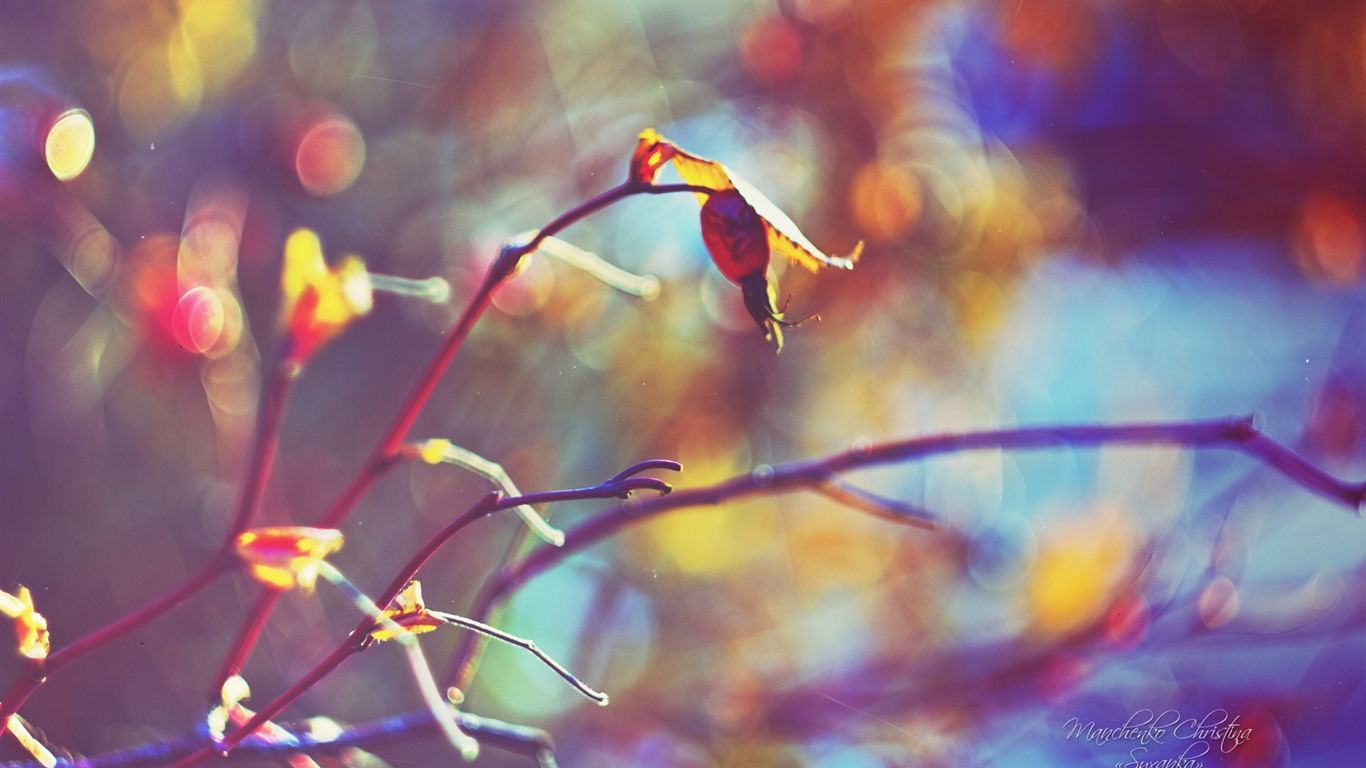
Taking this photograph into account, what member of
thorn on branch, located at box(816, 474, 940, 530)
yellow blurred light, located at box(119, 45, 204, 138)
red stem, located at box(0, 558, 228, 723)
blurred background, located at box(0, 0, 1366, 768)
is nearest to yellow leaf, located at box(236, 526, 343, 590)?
red stem, located at box(0, 558, 228, 723)

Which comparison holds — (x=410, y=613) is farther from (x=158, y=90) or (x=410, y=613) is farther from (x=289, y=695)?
(x=158, y=90)

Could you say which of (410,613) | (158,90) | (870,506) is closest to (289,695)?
(410,613)

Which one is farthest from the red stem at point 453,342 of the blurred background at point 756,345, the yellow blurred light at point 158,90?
the yellow blurred light at point 158,90

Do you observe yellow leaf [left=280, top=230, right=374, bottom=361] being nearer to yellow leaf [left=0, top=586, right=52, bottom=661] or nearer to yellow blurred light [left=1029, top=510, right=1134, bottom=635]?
yellow leaf [left=0, top=586, right=52, bottom=661]


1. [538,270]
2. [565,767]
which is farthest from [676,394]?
[565,767]

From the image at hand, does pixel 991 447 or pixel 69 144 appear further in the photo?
pixel 69 144

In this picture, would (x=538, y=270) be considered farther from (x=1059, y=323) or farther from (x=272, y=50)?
(x=1059, y=323)
